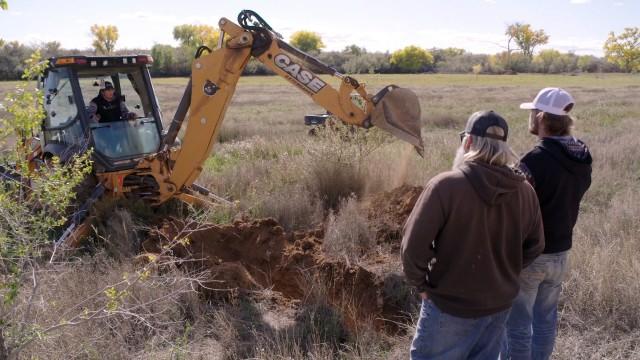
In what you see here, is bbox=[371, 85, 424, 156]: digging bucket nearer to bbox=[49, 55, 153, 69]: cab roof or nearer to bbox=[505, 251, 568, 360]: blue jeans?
bbox=[505, 251, 568, 360]: blue jeans

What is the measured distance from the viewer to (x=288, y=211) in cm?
724

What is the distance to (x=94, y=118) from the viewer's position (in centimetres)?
739

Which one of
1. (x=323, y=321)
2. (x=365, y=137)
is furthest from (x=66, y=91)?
(x=323, y=321)

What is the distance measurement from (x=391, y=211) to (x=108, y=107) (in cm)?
407

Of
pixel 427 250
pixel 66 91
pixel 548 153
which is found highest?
pixel 66 91

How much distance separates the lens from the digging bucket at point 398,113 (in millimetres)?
5953

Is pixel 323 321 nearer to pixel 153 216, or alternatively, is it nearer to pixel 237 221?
pixel 237 221

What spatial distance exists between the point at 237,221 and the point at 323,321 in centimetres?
223

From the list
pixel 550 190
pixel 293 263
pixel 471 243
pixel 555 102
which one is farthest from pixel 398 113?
pixel 471 243

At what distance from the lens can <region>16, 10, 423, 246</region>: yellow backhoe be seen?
20.0 ft

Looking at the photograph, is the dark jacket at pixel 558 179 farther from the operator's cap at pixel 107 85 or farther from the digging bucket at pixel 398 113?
the operator's cap at pixel 107 85

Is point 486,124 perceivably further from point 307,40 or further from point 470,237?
point 307,40

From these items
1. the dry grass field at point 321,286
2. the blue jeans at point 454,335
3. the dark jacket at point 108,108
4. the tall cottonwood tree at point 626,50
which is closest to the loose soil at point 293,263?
the dry grass field at point 321,286

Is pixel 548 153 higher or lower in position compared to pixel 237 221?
higher
